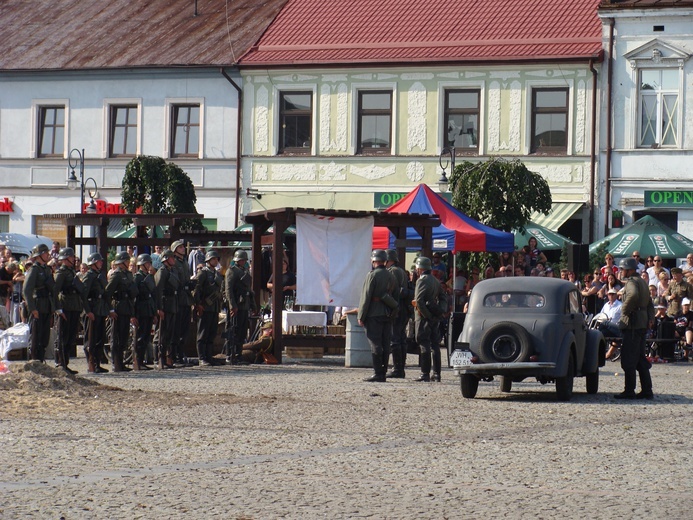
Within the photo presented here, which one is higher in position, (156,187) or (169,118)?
(169,118)

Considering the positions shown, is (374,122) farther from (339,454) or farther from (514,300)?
(339,454)

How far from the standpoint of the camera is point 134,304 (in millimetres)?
23156

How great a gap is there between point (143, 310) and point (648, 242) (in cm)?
1371

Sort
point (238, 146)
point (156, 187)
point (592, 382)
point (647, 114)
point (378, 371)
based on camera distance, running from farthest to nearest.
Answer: point (238, 146) → point (156, 187) → point (647, 114) → point (378, 371) → point (592, 382)

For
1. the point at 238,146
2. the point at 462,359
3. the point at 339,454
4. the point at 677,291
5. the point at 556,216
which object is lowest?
the point at 339,454

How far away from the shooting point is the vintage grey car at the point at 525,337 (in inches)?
720

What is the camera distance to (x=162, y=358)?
23.7m

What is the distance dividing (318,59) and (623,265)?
25.0 metres

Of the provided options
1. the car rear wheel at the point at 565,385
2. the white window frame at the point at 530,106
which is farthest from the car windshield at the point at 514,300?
the white window frame at the point at 530,106

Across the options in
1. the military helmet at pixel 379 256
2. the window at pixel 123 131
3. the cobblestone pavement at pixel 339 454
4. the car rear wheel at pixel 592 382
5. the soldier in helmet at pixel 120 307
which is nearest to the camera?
the cobblestone pavement at pixel 339 454

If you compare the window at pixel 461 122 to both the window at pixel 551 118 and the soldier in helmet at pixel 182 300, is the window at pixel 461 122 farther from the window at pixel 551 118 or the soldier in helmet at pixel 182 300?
the soldier in helmet at pixel 182 300

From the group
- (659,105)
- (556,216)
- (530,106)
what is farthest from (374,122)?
(659,105)

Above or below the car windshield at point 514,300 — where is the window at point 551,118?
above

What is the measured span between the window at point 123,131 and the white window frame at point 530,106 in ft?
39.9
